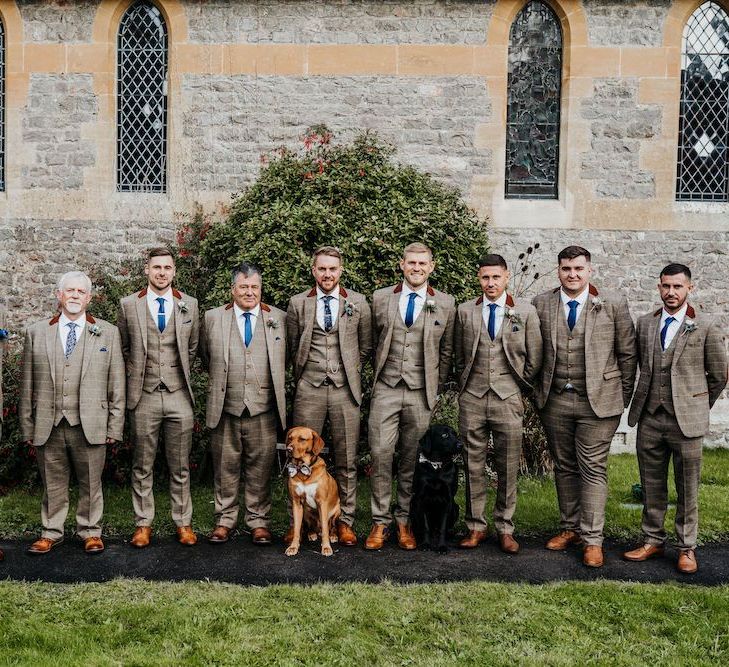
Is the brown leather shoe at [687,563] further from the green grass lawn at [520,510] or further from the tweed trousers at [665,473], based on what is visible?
the green grass lawn at [520,510]

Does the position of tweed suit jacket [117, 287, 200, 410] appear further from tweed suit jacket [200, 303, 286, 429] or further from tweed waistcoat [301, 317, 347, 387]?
tweed waistcoat [301, 317, 347, 387]

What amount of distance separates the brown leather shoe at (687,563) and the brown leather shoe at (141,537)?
4125mm

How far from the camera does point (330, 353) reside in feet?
19.4

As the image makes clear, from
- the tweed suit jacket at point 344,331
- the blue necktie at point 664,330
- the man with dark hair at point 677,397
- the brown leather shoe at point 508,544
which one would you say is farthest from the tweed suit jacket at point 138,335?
the blue necktie at point 664,330

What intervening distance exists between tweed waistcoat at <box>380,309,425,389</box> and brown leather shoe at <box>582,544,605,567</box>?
1786mm

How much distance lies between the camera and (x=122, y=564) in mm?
5547

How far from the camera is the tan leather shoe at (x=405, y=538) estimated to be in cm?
586

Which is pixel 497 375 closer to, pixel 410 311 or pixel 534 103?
pixel 410 311

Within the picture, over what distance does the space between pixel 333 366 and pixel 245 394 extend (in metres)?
0.73

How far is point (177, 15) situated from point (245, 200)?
3170 millimetres

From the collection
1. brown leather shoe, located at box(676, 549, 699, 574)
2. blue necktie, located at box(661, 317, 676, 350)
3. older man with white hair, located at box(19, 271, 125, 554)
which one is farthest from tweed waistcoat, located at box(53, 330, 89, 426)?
brown leather shoe, located at box(676, 549, 699, 574)

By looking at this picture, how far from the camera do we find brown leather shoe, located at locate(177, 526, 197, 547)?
596 cm

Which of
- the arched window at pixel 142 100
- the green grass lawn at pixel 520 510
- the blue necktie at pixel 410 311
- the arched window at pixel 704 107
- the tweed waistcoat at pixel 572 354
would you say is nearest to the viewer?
the tweed waistcoat at pixel 572 354

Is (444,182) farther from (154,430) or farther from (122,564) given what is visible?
(122,564)
